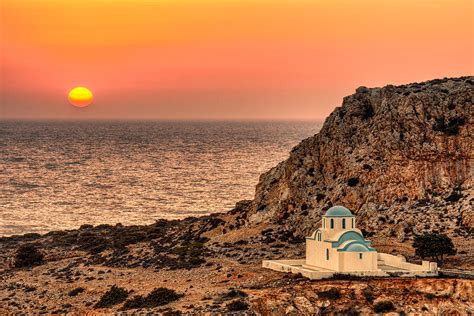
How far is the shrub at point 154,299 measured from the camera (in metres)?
65.4

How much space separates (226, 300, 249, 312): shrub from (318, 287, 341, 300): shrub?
562cm

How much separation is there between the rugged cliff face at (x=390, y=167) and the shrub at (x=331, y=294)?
64.3ft

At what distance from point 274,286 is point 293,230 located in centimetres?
2135

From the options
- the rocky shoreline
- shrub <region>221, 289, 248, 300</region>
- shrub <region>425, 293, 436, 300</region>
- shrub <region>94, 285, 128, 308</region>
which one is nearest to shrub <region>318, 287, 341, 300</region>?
the rocky shoreline

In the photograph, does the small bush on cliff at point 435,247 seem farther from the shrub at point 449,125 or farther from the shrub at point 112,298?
the shrub at point 112,298

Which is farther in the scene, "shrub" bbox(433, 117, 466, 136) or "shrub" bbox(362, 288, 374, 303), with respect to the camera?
"shrub" bbox(433, 117, 466, 136)

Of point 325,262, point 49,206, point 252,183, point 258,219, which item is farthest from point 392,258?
point 252,183

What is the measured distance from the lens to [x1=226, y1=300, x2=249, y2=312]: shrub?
60438mm

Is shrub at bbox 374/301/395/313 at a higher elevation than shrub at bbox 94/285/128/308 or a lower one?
higher

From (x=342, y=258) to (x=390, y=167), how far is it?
21.5 metres

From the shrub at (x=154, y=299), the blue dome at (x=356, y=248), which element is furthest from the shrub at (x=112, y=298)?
the blue dome at (x=356, y=248)

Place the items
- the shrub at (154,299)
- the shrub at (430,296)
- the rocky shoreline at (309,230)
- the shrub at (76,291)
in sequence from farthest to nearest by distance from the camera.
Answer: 1. the shrub at (76,291)
2. the shrub at (154,299)
3. the rocky shoreline at (309,230)
4. the shrub at (430,296)

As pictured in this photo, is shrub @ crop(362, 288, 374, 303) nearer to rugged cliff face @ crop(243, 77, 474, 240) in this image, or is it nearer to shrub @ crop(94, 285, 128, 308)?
rugged cliff face @ crop(243, 77, 474, 240)

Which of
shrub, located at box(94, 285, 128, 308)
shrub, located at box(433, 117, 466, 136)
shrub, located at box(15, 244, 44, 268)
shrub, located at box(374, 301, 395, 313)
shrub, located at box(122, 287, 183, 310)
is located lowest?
shrub, located at box(15, 244, 44, 268)
